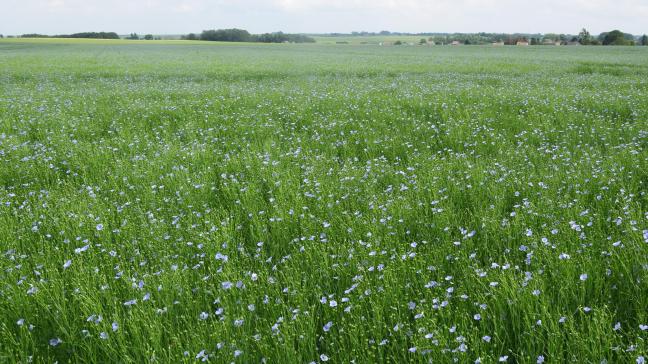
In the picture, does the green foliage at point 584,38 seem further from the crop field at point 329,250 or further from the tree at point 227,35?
the crop field at point 329,250

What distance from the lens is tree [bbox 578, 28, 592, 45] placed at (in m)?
108

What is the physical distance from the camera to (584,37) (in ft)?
382

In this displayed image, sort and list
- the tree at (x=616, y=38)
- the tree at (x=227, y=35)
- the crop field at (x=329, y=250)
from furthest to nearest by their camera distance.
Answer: the tree at (x=227, y=35) < the tree at (x=616, y=38) < the crop field at (x=329, y=250)

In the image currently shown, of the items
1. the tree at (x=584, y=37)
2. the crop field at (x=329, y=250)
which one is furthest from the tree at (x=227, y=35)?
the crop field at (x=329, y=250)

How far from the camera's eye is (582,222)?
13.5 feet

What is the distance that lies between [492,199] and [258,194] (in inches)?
108

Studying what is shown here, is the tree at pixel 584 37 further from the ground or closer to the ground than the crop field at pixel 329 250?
further from the ground

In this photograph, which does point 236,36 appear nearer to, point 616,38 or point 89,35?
point 89,35

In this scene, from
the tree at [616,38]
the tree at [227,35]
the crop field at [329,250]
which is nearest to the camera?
the crop field at [329,250]

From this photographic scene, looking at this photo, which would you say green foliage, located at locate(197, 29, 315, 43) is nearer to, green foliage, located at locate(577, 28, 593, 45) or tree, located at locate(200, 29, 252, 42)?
tree, located at locate(200, 29, 252, 42)

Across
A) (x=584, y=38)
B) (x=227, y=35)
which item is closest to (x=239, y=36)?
(x=227, y=35)

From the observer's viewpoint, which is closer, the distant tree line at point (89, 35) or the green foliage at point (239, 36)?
the distant tree line at point (89, 35)

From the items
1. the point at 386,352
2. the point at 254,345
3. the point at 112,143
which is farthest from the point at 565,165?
the point at 112,143

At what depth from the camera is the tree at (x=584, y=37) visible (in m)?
108
